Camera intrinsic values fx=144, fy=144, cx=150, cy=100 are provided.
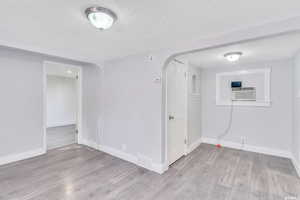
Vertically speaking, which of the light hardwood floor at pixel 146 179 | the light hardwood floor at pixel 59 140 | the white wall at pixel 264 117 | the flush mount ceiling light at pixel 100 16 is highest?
the flush mount ceiling light at pixel 100 16

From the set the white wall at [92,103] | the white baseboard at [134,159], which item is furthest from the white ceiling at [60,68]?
the white baseboard at [134,159]

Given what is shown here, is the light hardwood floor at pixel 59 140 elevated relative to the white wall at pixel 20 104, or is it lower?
lower

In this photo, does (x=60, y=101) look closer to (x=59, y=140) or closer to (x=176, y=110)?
(x=59, y=140)

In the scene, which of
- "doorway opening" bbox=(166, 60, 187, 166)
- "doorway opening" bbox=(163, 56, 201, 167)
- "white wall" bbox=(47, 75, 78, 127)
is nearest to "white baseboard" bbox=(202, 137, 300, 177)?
"doorway opening" bbox=(163, 56, 201, 167)

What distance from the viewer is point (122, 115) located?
10.6 feet

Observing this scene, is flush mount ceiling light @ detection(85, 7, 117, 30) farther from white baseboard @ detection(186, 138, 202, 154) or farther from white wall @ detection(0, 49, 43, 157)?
white baseboard @ detection(186, 138, 202, 154)

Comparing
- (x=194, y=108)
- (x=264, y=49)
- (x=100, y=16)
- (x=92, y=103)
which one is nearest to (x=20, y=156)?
(x=92, y=103)

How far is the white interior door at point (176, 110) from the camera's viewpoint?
9.54ft

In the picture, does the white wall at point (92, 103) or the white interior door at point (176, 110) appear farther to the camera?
the white wall at point (92, 103)

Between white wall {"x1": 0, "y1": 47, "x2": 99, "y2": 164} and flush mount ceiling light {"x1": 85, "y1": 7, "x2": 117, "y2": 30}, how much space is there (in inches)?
103

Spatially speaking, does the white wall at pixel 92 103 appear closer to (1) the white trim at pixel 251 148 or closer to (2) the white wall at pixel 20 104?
(2) the white wall at pixel 20 104

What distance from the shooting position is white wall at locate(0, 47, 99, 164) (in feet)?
9.45

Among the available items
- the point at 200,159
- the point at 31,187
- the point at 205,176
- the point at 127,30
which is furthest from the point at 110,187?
the point at 127,30

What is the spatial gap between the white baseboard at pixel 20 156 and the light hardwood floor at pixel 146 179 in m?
0.15
